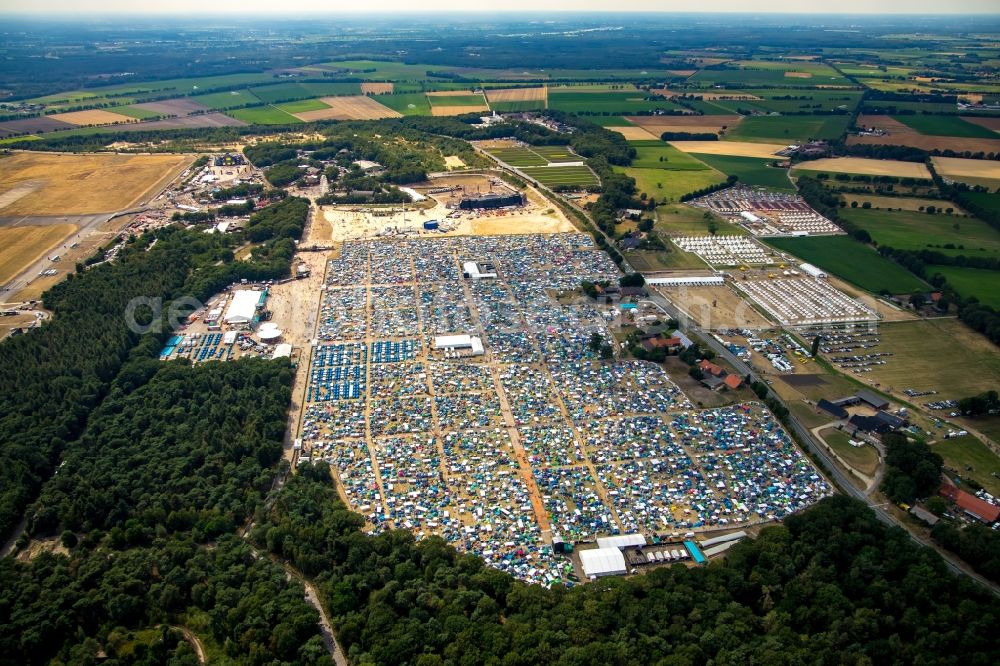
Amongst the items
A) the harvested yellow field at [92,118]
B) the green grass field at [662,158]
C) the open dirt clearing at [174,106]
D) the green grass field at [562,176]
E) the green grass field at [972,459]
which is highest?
the open dirt clearing at [174,106]

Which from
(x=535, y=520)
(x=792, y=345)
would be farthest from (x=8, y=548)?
(x=792, y=345)

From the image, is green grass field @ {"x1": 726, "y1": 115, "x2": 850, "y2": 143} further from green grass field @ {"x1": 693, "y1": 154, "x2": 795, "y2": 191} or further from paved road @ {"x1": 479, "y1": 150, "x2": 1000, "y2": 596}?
paved road @ {"x1": 479, "y1": 150, "x2": 1000, "y2": 596}

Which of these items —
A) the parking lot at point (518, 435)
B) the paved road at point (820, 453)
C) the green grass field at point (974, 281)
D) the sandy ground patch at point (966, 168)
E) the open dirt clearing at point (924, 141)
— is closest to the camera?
the paved road at point (820, 453)

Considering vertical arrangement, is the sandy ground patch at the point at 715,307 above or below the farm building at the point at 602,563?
above

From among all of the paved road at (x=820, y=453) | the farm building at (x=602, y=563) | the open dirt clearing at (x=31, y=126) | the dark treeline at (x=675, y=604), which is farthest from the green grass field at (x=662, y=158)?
the open dirt clearing at (x=31, y=126)

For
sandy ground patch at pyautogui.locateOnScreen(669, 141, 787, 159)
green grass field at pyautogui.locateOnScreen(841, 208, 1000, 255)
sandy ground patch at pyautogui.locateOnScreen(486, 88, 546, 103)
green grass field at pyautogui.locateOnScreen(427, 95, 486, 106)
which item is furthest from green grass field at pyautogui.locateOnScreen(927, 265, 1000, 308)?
green grass field at pyautogui.locateOnScreen(427, 95, 486, 106)

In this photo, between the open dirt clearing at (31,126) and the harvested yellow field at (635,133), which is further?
the open dirt clearing at (31,126)

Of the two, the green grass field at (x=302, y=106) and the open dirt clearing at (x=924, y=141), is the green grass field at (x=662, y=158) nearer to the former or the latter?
the open dirt clearing at (x=924, y=141)
